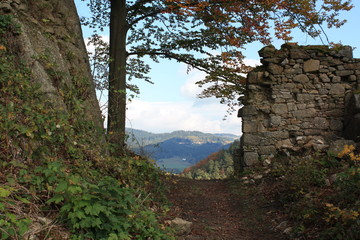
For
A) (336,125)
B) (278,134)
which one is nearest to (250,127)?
(278,134)

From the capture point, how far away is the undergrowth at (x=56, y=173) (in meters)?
3.12

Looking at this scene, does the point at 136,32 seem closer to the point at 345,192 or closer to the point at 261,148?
the point at 261,148

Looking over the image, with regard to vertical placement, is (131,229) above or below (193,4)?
below

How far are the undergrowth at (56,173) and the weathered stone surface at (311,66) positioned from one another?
6785 mm

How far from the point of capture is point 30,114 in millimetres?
4336

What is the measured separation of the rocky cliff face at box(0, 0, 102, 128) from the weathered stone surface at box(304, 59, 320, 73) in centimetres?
690

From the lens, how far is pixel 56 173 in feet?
12.2

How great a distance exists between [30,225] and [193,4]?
712 centimetres

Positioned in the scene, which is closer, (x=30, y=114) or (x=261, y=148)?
(x=30, y=114)

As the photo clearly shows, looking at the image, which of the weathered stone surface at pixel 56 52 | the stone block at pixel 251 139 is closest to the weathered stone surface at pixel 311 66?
the stone block at pixel 251 139

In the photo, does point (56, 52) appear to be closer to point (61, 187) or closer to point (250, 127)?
point (61, 187)

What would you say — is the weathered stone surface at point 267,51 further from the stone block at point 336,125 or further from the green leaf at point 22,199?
the green leaf at point 22,199

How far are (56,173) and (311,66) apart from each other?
29.0ft

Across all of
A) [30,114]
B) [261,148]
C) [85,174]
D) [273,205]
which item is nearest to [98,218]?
[85,174]
